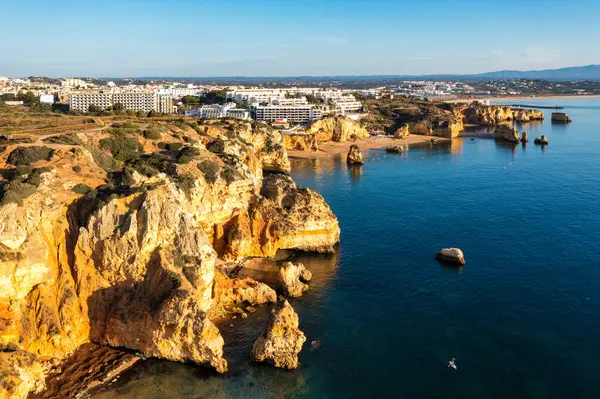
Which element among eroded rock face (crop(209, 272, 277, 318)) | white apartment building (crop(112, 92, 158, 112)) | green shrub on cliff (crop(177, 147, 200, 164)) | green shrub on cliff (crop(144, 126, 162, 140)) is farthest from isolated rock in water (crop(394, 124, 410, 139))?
eroded rock face (crop(209, 272, 277, 318))

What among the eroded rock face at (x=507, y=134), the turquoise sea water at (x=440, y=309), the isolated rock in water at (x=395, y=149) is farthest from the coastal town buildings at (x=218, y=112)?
the eroded rock face at (x=507, y=134)

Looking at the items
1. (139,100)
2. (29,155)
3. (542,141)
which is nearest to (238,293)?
(29,155)

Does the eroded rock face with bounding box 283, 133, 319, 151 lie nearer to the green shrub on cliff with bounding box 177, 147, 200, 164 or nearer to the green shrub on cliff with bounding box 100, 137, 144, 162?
the green shrub on cliff with bounding box 177, 147, 200, 164

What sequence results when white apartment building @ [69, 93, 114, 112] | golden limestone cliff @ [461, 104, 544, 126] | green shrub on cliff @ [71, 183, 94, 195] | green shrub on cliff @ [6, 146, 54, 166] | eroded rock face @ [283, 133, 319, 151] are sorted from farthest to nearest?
golden limestone cliff @ [461, 104, 544, 126]
white apartment building @ [69, 93, 114, 112]
eroded rock face @ [283, 133, 319, 151]
green shrub on cliff @ [6, 146, 54, 166]
green shrub on cliff @ [71, 183, 94, 195]

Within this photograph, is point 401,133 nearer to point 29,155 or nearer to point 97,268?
point 29,155

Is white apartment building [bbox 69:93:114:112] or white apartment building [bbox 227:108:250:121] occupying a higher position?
white apartment building [bbox 69:93:114:112]

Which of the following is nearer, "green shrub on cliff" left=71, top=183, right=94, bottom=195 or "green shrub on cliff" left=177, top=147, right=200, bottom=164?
"green shrub on cliff" left=71, top=183, right=94, bottom=195
